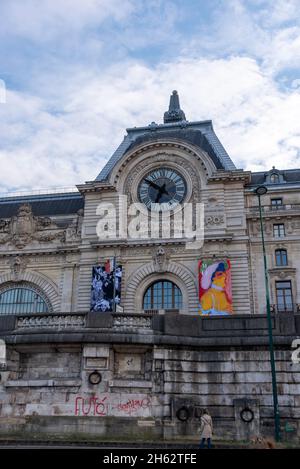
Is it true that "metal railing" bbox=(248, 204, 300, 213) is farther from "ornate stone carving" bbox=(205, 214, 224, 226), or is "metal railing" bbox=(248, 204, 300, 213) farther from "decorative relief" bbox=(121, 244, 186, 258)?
"decorative relief" bbox=(121, 244, 186, 258)

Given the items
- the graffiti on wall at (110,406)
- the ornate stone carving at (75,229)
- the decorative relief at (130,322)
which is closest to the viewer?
the graffiti on wall at (110,406)

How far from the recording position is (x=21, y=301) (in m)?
44.5

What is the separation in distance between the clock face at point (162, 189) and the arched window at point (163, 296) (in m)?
6.57

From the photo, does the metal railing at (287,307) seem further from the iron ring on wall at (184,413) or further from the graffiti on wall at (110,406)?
the graffiti on wall at (110,406)

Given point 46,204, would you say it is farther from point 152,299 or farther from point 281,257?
point 281,257

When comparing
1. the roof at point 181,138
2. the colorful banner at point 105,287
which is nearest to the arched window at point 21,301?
the colorful banner at point 105,287

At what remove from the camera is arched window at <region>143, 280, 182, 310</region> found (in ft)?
135

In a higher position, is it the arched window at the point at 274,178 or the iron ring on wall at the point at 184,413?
the arched window at the point at 274,178

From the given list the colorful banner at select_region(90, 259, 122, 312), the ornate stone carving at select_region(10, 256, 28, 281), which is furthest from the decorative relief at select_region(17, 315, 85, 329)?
the ornate stone carving at select_region(10, 256, 28, 281)

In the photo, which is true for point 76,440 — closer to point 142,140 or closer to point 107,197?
point 107,197

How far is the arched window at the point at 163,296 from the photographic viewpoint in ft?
135

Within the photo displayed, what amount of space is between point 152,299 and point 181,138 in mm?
15524

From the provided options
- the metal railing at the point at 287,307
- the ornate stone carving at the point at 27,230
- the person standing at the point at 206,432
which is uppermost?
the ornate stone carving at the point at 27,230

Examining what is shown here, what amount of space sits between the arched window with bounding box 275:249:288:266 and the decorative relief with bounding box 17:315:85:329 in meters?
23.4
